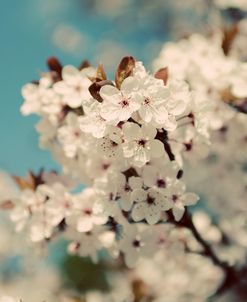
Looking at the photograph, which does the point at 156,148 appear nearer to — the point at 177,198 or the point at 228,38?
the point at 177,198

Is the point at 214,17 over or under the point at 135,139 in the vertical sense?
over

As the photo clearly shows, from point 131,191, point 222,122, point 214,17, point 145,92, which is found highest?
point 214,17

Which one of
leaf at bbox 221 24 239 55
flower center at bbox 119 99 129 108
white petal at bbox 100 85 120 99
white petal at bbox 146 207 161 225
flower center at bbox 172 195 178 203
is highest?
leaf at bbox 221 24 239 55

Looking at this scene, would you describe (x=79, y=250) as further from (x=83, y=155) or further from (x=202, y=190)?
(x=202, y=190)

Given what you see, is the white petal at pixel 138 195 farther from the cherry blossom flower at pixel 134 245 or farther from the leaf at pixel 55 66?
the leaf at pixel 55 66

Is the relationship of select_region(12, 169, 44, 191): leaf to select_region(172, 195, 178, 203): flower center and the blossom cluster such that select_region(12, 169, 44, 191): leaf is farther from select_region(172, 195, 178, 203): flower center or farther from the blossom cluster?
select_region(172, 195, 178, 203): flower center

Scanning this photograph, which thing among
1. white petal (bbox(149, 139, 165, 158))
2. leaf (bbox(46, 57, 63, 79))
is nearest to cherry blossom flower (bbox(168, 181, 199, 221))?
white petal (bbox(149, 139, 165, 158))

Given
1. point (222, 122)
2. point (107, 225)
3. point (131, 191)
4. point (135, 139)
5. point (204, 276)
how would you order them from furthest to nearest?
1. point (204, 276)
2. point (222, 122)
3. point (107, 225)
4. point (131, 191)
5. point (135, 139)

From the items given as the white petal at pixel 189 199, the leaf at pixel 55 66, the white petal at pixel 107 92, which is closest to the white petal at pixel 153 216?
the white petal at pixel 189 199

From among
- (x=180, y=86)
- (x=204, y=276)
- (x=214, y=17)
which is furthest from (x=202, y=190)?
(x=180, y=86)
